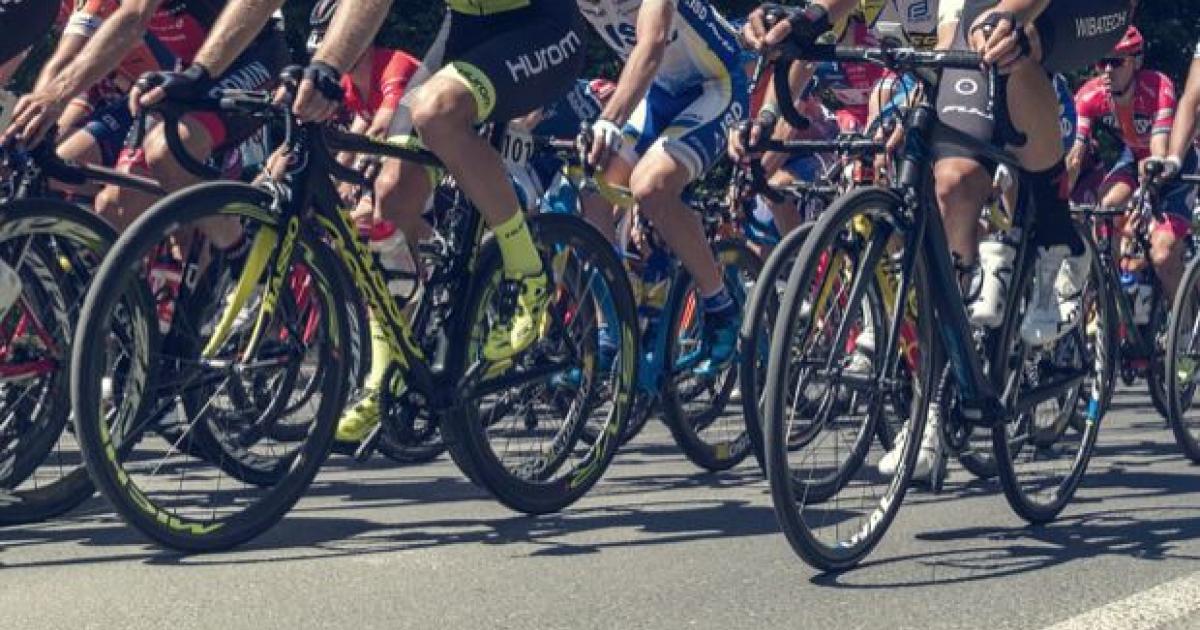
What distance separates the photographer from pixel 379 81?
26.6 feet

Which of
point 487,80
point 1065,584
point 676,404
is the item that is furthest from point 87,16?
point 1065,584

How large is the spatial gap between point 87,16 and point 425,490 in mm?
1828

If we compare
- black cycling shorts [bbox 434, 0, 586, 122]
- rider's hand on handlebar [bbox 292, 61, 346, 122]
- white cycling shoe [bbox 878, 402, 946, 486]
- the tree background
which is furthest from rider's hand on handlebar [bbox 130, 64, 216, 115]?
the tree background

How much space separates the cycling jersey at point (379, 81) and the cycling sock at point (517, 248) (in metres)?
2.14

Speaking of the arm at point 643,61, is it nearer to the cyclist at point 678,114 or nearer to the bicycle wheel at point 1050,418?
the cyclist at point 678,114

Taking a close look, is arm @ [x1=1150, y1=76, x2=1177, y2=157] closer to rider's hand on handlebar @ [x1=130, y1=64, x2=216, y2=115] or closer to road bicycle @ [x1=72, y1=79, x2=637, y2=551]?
road bicycle @ [x1=72, y1=79, x2=637, y2=551]

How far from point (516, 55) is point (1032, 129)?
1.41 metres

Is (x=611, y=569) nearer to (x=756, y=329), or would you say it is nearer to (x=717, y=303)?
(x=756, y=329)

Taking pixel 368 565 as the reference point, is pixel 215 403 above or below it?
above

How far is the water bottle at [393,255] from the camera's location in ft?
20.3

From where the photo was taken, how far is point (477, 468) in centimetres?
587

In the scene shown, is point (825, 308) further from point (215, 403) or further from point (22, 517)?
point (22, 517)

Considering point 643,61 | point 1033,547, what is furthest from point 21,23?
point 1033,547

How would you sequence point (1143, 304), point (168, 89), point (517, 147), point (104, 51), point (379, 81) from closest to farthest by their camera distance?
point (168, 89) < point (104, 51) < point (517, 147) < point (379, 81) < point (1143, 304)
